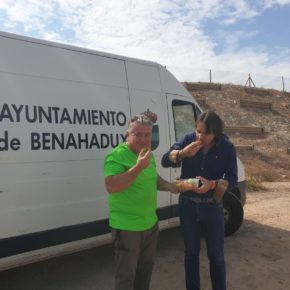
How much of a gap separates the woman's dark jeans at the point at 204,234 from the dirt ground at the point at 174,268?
0.78 meters

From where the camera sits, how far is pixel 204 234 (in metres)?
3.93

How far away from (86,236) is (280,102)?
26.2 m

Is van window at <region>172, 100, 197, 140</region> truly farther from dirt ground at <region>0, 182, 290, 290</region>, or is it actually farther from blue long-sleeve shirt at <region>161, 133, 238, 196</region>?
blue long-sleeve shirt at <region>161, 133, 238, 196</region>

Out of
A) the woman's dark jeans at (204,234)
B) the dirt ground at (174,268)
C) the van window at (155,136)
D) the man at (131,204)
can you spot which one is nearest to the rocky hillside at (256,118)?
the dirt ground at (174,268)

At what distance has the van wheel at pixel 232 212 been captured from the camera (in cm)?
616

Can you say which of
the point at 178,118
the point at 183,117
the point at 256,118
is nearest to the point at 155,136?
the point at 178,118

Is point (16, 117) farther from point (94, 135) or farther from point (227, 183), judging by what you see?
point (227, 183)

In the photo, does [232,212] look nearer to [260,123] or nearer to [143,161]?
[143,161]

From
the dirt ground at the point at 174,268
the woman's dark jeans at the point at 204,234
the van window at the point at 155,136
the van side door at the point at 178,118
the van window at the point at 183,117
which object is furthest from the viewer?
the van window at the point at 183,117

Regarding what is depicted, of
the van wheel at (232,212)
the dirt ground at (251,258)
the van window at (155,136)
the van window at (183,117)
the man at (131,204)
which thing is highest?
the van window at (183,117)

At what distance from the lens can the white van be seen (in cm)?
398

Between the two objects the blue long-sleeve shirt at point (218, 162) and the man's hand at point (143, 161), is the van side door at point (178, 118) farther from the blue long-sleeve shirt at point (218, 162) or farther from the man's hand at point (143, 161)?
the man's hand at point (143, 161)

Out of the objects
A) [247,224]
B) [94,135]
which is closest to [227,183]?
[94,135]

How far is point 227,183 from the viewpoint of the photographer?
12.1 feet
